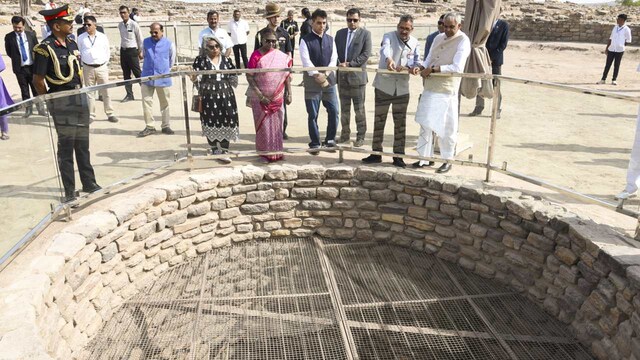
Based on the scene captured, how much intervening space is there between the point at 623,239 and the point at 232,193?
4048mm

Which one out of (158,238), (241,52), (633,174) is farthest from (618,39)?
(158,238)

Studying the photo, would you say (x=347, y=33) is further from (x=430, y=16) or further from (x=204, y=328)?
(x=430, y=16)

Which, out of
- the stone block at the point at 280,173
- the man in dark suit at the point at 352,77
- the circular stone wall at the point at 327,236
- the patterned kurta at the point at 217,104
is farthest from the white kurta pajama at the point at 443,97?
the patterned kurta at the point at 217,104

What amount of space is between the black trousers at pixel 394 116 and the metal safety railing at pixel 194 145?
10cm

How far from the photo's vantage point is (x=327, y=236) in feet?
21.1

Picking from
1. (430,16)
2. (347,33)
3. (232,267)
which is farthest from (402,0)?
(232,267)

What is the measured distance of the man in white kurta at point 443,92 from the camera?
563 centimetres

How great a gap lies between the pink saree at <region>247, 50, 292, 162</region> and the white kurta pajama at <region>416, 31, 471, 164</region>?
1693 millimetres

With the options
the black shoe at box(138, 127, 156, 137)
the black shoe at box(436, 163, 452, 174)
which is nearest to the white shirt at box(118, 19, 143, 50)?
the black shoe at box(138, 127, 156, 137)

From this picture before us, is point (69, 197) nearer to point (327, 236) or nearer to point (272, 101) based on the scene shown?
point (272, 101)

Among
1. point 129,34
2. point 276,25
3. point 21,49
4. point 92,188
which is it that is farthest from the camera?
point 129,34

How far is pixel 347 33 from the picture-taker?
698 centimetres

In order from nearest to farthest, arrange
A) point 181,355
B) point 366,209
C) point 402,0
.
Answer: point 181,355 < point 366,209 < point 402,0

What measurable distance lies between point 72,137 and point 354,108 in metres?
3.14
